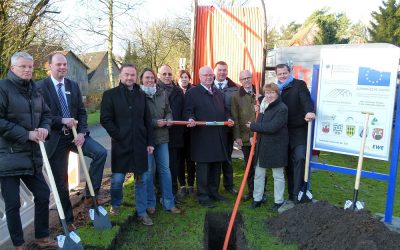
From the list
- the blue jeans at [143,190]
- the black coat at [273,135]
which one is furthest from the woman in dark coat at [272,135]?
the blue jeans at [143,190]

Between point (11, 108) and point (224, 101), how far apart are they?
11.0ft

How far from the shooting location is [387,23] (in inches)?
1465

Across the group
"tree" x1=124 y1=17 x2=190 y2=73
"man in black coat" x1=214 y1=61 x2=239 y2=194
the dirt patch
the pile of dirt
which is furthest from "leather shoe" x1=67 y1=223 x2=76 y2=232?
"tree" x1=124 y1=17 x2=190 y2=73

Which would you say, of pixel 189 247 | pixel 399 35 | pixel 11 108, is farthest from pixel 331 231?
pixel 399 35

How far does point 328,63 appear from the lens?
5.57 meters

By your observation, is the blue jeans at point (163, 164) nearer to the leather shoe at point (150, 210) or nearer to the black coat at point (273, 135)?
the leather shoe at point (150, 210)

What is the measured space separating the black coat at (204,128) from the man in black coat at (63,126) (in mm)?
1534

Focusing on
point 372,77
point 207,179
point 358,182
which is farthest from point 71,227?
point 372,77

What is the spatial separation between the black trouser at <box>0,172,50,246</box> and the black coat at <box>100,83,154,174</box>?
0.99m

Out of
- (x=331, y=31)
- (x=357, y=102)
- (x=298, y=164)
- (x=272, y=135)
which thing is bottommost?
(x=298, y=164)

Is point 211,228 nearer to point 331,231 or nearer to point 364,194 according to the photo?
point 331,231

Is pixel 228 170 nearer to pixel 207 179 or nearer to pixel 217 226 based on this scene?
pixel 207 179

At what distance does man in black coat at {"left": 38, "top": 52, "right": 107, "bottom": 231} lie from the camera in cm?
457

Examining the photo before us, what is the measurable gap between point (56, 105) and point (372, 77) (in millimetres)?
4142
